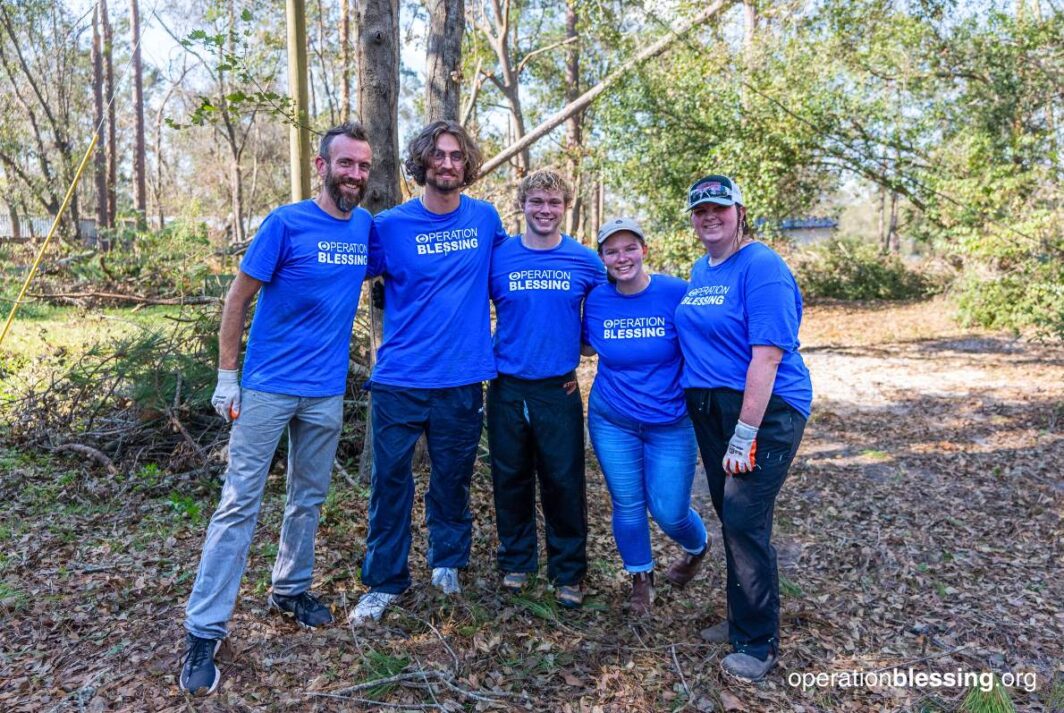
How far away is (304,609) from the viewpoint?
368cm

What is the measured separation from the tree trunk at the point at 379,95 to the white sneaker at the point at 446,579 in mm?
1743

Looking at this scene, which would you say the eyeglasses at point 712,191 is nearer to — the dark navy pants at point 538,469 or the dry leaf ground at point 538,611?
the dark navy pants at point 538,469

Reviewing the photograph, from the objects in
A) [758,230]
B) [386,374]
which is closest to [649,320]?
[386,374]

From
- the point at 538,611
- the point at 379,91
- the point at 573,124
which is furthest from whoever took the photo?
the point at 573,124

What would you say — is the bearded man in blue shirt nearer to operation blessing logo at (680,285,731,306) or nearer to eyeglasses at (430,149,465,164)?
eyeglasses at (430,149,465,164)

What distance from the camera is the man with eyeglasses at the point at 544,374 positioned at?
12.4 feet

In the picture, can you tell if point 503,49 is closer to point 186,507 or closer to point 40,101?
point 186,507

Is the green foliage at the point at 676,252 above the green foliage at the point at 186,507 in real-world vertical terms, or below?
above

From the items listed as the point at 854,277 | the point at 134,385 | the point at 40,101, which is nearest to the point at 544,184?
the point at 134,385

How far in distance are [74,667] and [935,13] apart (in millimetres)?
13179

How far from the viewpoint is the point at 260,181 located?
125 ft

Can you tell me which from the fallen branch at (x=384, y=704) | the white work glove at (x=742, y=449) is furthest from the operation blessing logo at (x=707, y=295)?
the fallen branch at (x=384, y=704)

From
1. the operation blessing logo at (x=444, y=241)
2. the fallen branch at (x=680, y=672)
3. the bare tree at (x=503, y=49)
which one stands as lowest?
the fallen branch at (x=680, y=672)

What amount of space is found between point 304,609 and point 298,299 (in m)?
1.52
